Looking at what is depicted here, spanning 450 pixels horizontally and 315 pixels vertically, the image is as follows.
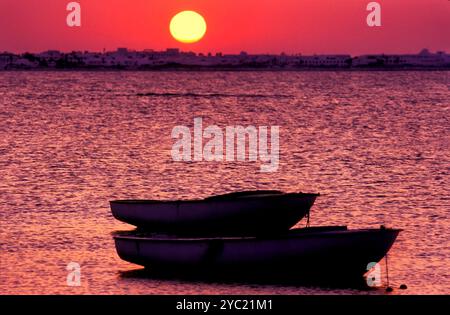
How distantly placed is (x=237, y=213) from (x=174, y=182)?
63.5ft

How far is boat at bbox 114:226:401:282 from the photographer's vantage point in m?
27.2

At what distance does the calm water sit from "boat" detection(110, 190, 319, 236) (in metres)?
2.08

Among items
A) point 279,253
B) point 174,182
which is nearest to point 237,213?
point 279,253

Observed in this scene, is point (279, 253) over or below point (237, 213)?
below

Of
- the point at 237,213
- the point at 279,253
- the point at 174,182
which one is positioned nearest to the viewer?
the point at 279,253

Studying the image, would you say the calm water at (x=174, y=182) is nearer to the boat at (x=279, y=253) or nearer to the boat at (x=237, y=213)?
the boat at (x=279, y=253)

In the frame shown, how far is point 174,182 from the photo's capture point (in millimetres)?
49500

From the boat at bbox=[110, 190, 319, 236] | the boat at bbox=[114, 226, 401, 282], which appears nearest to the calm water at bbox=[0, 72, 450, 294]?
the boat at bbox=[114, 226, 401, 282]

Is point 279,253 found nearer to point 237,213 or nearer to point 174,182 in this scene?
point 237,213

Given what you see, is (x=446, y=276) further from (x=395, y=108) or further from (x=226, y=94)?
(x=226, y=94)

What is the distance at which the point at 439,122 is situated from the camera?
103062 mm

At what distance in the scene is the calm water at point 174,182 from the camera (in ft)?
96.2

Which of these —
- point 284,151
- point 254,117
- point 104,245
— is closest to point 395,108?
point 254,117

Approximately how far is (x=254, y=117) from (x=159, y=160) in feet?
181
